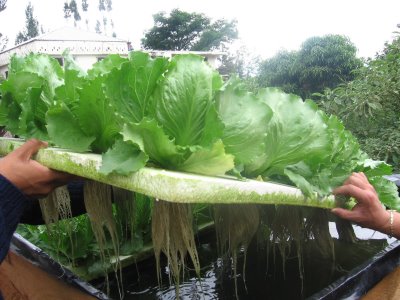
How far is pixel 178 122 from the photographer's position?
84 cm

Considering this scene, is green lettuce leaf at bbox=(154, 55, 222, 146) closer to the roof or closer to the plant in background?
the plant in background

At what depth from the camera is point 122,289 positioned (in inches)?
55.7

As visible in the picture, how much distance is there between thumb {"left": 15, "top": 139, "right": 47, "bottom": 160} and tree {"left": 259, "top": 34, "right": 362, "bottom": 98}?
1206cm

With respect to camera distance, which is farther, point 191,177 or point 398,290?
point 398,290

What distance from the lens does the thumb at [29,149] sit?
3.01ft

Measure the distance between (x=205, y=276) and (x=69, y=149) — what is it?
2.82 feet

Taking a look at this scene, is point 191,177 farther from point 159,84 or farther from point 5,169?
point 5,169

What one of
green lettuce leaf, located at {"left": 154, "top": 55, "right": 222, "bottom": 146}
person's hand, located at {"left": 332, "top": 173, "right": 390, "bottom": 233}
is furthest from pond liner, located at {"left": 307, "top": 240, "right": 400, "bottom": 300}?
green lettuce leaf, located at {"left": 154, "top": 55, "right": 222, "bottom": 146}

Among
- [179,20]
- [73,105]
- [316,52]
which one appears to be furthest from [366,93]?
[179,20]

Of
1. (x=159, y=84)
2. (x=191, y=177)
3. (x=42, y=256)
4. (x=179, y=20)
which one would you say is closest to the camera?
(x=191, y=177)

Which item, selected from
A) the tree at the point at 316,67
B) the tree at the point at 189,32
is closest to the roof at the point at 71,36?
the tree at the point at 189,32

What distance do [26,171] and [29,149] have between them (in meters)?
0.05

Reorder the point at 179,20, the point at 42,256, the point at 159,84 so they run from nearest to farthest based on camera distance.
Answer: the point at 159,84
the point at 42,256
the point at 179,20

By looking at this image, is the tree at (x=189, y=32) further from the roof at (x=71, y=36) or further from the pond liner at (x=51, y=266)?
the pond liner at (x=51, y=266)
